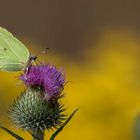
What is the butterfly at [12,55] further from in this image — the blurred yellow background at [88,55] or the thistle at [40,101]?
the blurred yellow background at [88,55]

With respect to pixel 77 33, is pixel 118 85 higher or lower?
lower

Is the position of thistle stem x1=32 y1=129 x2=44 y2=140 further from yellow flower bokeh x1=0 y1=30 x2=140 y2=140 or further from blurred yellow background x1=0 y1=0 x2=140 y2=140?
yellow flower bokeh x1=0 y1=30 x2=140 y2=140

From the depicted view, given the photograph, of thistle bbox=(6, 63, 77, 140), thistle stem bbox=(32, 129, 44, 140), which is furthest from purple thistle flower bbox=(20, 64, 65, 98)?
thistle stem bbox=(32, 129, 44, 140)

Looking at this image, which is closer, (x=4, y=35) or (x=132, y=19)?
(x=4, y=35)

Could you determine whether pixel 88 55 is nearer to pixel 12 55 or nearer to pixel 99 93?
pixel 99 93

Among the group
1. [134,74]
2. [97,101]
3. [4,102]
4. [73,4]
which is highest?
[73,4]

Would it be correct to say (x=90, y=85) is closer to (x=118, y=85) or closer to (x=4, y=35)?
(x=118, y=85)

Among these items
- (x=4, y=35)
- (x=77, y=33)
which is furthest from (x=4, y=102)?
(x=77, y=33)
